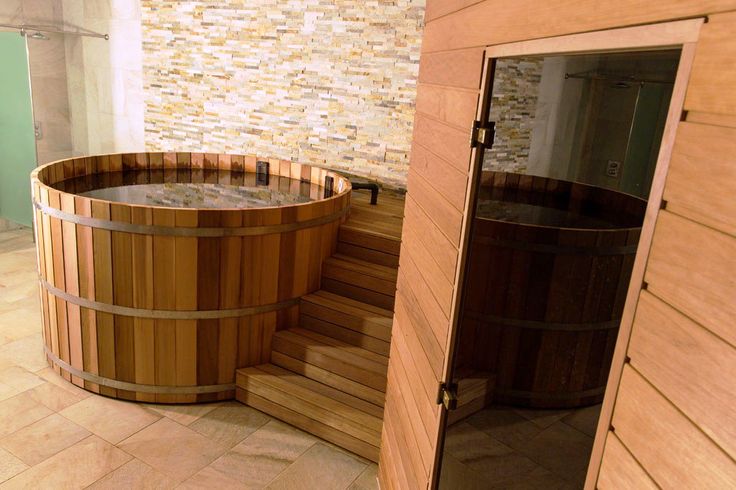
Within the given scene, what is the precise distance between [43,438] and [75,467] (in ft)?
1.31

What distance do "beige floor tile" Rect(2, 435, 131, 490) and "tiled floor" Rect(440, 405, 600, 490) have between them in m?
2.18

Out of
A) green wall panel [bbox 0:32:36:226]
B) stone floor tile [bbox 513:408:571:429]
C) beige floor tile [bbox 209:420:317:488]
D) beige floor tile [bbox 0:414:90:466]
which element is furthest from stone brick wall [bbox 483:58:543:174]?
green wall panel [bbox 0:32:36:226]

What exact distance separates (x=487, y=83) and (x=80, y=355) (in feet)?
11.5

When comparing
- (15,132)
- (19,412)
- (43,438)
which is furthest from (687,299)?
(15,132)

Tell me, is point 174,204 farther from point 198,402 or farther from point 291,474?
point 291,474

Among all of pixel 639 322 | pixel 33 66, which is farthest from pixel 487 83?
pixel 33 66

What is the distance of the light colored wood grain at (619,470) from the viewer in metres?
0.99

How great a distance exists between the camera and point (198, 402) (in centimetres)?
404

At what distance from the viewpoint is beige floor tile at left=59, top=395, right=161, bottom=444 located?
366 cm

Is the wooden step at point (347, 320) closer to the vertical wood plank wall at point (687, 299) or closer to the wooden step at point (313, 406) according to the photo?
the wooden step at point (313, 406)

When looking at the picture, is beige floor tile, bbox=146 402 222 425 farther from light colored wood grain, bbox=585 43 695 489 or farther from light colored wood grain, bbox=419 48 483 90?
light colored wood grain, bbox=585 43 695 489

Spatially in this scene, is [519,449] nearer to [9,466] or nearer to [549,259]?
[549,259]

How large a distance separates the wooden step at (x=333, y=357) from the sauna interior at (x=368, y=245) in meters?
0.02

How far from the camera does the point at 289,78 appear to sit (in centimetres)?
621
